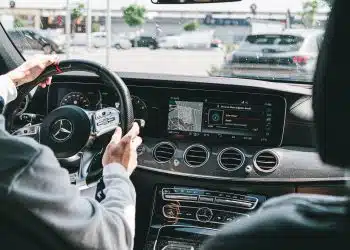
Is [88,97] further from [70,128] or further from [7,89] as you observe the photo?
[7,89]

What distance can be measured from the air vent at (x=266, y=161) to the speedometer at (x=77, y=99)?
1084 mm

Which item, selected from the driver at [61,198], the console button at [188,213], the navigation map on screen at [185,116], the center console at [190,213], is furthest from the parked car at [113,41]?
the driver at [61,198]

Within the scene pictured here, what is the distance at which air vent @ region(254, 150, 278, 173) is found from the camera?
138 inches

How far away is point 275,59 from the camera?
3906 mm

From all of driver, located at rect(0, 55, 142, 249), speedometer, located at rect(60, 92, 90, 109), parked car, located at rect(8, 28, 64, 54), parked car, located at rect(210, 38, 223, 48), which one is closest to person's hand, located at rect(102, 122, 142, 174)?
driver, located at rect(0, 55, 142, 249)

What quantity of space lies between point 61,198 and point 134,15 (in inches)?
128

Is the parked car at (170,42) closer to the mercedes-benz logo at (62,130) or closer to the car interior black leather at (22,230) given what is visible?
the mercedes-benz logo at (62,130)

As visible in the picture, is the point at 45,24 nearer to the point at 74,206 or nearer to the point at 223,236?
the point at 74,206

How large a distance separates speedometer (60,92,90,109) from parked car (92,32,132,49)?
748 mm

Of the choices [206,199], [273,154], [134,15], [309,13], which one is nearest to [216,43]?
[134,15]

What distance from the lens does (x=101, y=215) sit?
1843mm

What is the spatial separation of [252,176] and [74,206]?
1.98m

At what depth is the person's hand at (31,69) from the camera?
2900 mm

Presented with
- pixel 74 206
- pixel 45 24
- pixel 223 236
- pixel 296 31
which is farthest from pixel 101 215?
pixel 45 24
